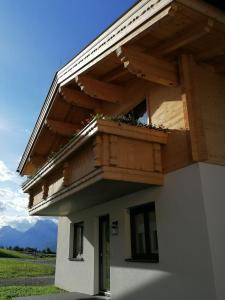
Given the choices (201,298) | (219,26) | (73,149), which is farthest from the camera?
(73,149)

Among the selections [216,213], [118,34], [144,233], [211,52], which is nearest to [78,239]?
[144,233]

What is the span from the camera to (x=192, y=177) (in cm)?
652

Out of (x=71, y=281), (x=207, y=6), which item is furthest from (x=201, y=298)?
(x=71, y=281)

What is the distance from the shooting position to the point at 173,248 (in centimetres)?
664

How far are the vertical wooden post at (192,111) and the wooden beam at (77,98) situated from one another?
4.04 m

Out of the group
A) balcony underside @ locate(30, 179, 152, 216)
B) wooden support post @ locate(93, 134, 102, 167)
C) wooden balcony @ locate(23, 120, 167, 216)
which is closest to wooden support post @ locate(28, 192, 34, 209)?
balcony underside @ locate(30, 179, 152, 216)

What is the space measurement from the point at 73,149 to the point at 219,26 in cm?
417

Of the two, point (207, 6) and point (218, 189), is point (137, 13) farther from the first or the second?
point (218, 189)

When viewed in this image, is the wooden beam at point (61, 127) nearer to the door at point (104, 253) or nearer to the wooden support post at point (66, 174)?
the door at point (104, 253)

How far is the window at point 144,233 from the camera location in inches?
298

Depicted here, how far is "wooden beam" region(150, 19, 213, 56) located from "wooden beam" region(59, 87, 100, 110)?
11.9ft

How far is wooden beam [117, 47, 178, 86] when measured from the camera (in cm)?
717

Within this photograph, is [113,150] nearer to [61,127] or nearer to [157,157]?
[157,157]

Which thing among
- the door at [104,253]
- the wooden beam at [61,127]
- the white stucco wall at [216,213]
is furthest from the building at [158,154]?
the wooden beam at [61,127]
